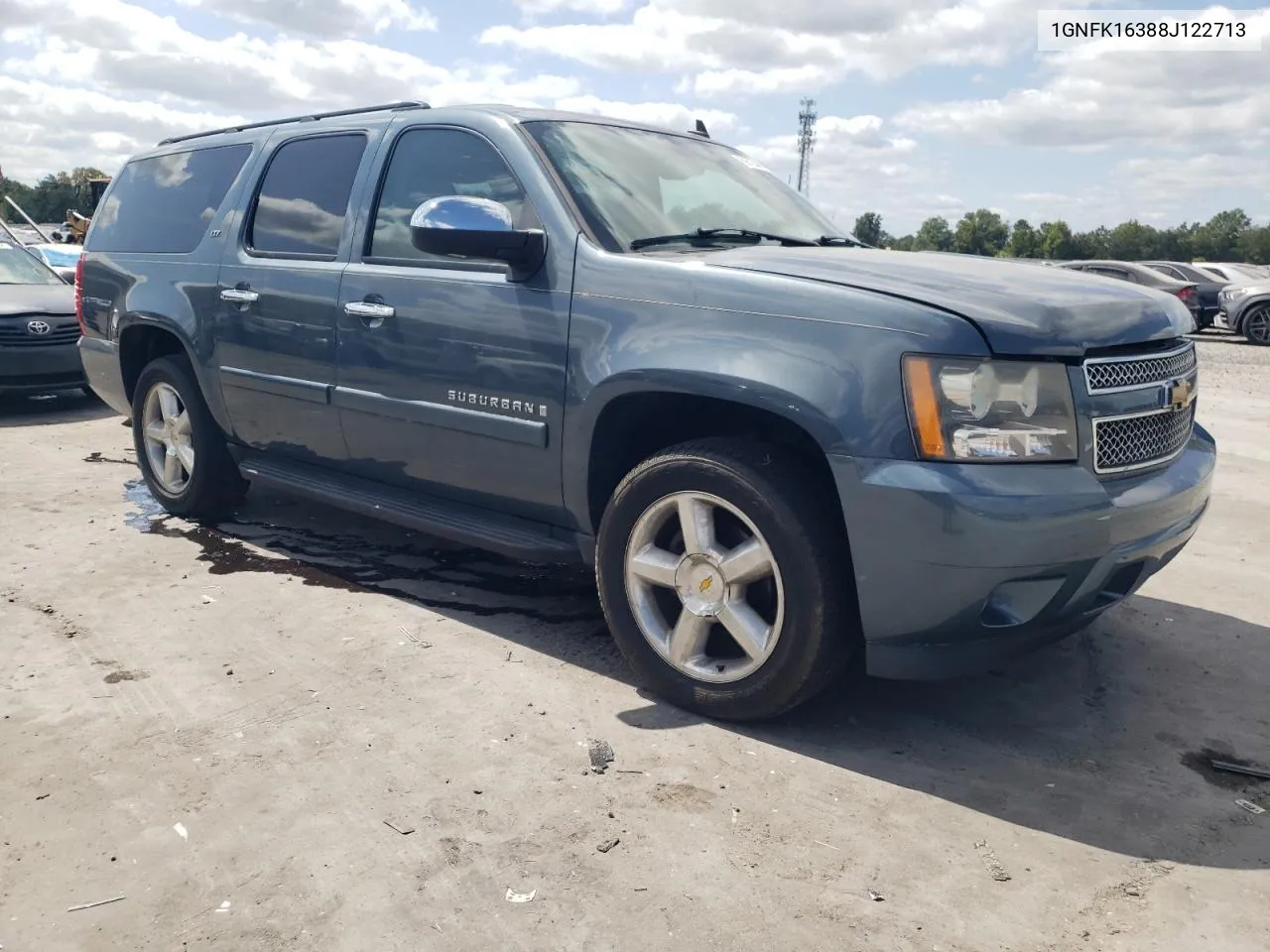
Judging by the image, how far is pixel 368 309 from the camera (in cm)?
403

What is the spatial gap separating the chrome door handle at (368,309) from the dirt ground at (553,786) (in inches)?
45.0

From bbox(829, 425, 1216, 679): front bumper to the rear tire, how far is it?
139 inches

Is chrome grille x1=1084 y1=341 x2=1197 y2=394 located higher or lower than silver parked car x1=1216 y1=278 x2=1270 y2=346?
higher

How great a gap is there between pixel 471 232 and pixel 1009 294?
163 centimetres

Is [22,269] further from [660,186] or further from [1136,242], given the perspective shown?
[1136,242]

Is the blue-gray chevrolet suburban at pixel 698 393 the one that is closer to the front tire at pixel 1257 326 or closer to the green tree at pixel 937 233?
the front tire at pixel 1257 326

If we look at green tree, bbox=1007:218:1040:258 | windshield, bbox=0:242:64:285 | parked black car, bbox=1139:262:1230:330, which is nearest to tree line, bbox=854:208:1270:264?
green tree, bbox=1007:218:1040:258

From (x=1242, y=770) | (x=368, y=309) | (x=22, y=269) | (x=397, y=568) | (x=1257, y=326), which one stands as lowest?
(x=1242, y=770)

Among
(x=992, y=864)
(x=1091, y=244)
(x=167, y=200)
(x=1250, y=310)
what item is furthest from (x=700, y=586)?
(x=1091, y=244)

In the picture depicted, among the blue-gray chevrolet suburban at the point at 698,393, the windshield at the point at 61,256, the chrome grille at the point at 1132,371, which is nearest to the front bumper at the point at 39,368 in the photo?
the blue-gray chevrolet suburban at the point at 698,393

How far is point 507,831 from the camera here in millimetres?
2631

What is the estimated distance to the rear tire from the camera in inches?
205

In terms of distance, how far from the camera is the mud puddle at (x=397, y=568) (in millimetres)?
4328

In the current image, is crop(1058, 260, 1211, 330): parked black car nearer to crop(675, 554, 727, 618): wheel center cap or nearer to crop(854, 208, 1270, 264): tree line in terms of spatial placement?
crop(675, 554, 727, 618): wheel center cap
